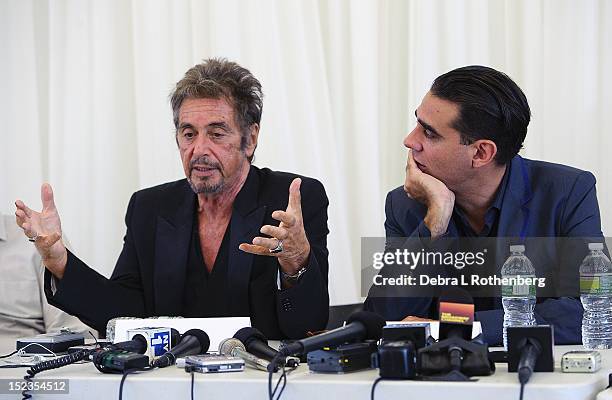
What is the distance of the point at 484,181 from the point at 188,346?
1.09m

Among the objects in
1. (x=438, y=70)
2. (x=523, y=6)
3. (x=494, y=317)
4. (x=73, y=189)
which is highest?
(x=523, y=6)

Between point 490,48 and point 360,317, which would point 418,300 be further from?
point 490,48

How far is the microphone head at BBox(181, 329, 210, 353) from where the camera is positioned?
1931 millimetres

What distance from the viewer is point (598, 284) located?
2123 mm

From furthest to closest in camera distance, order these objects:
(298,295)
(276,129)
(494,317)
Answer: (276,129), (298,295), (494,317)

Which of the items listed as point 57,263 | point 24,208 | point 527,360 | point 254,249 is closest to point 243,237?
point 254,249

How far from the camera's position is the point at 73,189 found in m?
Answer: 4.03

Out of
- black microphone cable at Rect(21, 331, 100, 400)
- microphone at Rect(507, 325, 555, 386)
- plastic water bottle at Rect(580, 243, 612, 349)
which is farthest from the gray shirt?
microphone at Rect(507, 325, 555, 386)

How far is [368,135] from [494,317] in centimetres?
167

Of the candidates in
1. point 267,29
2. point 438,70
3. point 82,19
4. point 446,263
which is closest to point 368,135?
point 438,70

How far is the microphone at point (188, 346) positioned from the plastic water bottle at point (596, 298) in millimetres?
879

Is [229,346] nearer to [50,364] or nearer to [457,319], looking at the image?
[50,364]

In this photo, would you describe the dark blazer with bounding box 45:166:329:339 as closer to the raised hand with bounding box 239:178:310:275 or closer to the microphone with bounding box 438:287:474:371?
the raised hand with bounding box 239:178:310:275

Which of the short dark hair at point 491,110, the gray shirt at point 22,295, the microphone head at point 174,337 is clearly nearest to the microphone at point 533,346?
the microphone head at point 174,337
